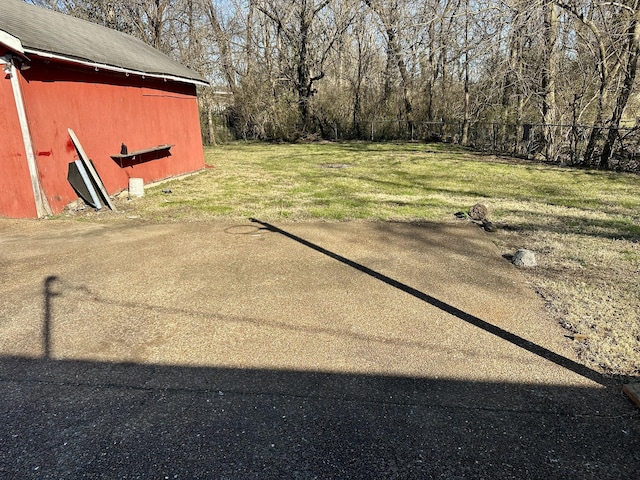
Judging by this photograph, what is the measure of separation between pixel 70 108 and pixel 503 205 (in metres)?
8.68

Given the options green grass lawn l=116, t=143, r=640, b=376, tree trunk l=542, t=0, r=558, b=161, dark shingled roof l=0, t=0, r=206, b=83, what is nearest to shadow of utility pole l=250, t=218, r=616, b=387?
green grass lawn l=116, t=143, r=640, b=376

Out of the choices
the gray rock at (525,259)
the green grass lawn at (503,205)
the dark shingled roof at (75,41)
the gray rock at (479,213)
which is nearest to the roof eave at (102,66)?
the dark shingled roof at (75,41)

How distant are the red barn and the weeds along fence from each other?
12.3 m

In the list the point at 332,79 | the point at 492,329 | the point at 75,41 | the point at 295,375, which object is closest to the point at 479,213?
the point at 492,329

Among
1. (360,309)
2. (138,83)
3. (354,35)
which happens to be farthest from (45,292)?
(354,35)

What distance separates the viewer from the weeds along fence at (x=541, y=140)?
12276 mm

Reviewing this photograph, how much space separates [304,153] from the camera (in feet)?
59.1

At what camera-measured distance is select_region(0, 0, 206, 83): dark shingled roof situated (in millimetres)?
6912

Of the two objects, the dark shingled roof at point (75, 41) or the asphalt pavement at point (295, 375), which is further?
the dark shingled roof at point (75, 41)

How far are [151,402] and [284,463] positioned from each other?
1.04 metres

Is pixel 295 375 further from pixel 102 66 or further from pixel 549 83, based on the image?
pixel 549 83

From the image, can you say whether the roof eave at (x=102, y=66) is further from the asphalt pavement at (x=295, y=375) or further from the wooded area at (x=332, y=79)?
the wooded area at (x=332, y=79)

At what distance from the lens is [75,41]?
8594 mm

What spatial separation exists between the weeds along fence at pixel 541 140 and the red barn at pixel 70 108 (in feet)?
40.2
